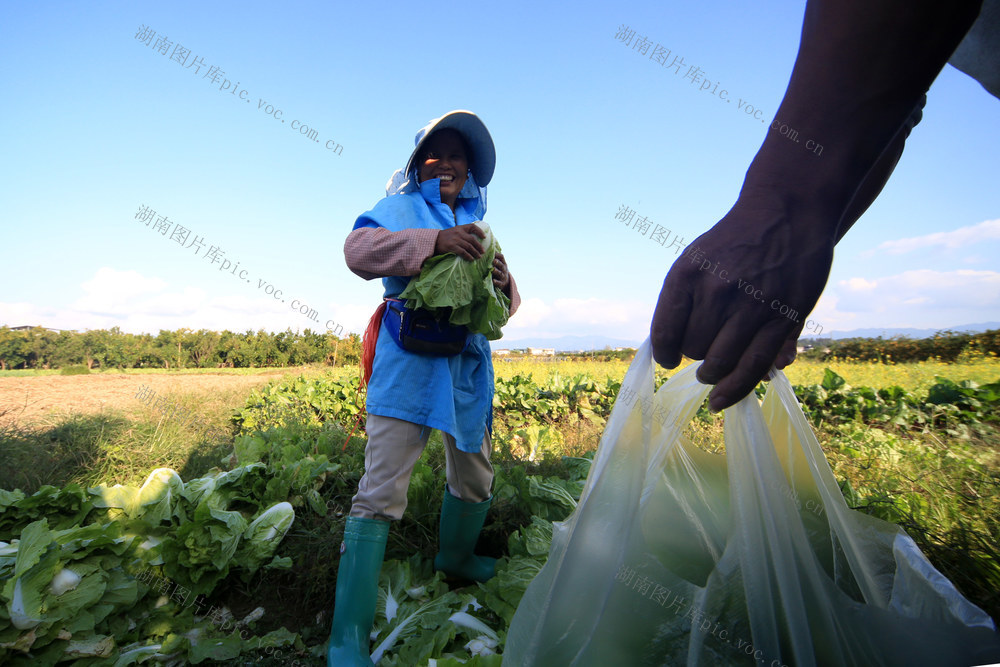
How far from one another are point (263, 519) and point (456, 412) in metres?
1.23

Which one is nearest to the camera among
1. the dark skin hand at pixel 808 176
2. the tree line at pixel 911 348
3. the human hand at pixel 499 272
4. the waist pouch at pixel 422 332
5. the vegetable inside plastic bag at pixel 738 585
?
the dark skin hand at pixel 808 176

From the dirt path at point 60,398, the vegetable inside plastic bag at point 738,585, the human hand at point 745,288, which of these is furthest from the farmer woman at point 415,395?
the dirt path at point 60,398

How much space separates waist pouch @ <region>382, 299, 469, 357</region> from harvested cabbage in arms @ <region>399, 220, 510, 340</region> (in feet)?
0.16

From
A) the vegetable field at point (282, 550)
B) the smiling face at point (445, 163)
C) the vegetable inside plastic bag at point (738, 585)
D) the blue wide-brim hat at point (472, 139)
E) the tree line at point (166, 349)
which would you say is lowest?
the tree line at point (166, 349)

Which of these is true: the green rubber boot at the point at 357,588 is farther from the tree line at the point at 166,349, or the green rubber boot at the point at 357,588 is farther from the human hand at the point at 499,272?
the tree line at the point at 166,349

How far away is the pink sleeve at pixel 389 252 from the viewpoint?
6.37ft

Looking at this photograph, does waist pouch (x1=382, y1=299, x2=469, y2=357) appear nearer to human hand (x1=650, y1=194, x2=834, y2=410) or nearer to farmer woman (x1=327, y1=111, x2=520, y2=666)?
farmer woman (x1=327, y1=111, x2=520, y2=666)

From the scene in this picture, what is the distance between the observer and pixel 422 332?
2033mm

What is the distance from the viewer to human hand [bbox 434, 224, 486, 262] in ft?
6.39

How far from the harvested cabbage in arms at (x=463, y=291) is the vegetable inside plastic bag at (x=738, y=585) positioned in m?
0.93

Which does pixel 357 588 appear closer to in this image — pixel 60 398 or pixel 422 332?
pixel 422 332

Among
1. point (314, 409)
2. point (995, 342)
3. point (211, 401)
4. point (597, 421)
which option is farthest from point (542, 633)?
point (995, 342)

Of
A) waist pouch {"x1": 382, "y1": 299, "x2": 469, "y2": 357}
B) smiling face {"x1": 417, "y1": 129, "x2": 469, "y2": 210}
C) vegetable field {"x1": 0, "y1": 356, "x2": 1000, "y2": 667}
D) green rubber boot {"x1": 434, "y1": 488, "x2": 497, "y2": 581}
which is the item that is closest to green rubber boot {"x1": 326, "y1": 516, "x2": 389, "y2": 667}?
vegetable field {"x1": 0, "y1": 356, "x2": 1000, "y2": 667}

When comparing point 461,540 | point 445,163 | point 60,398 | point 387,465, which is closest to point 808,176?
point 387,465
